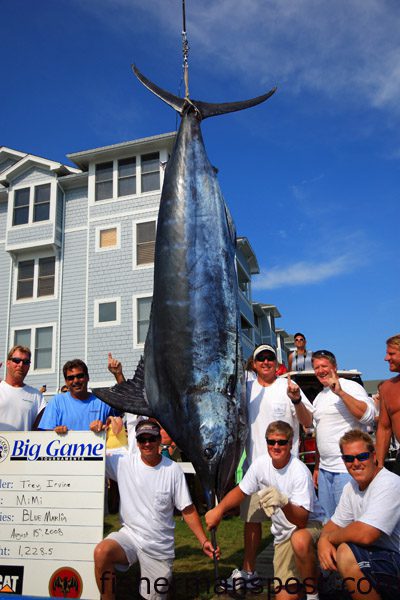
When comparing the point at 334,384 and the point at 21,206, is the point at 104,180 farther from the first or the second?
the point at 334,384

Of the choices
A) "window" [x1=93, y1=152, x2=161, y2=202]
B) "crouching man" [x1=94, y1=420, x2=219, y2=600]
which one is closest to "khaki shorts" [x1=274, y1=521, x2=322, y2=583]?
"crouching man" [x1=94, y1=420, x2=219, y2=600]

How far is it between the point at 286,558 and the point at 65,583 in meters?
1.18

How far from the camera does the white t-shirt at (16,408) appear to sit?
3.28m

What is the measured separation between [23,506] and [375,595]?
75.3 inches

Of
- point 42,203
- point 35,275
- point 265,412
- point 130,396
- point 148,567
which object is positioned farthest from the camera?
point 42,203

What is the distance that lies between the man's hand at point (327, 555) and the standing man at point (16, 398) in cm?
203

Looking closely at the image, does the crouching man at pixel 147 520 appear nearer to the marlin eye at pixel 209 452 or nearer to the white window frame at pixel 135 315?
the marlin eye at pixel 209 452

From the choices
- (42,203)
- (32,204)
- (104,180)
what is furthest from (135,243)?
(32,204)

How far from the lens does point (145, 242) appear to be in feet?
44.0

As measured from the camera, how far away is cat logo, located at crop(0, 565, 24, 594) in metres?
2.68

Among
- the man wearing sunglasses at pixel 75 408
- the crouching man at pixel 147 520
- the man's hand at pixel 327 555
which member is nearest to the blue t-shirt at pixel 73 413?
the man wearing sunglasses at pixel 75 408

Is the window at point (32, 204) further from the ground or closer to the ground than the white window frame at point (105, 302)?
further from the ground

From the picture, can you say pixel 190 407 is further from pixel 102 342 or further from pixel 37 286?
pixel 37 286

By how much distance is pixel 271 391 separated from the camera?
3178 mm
